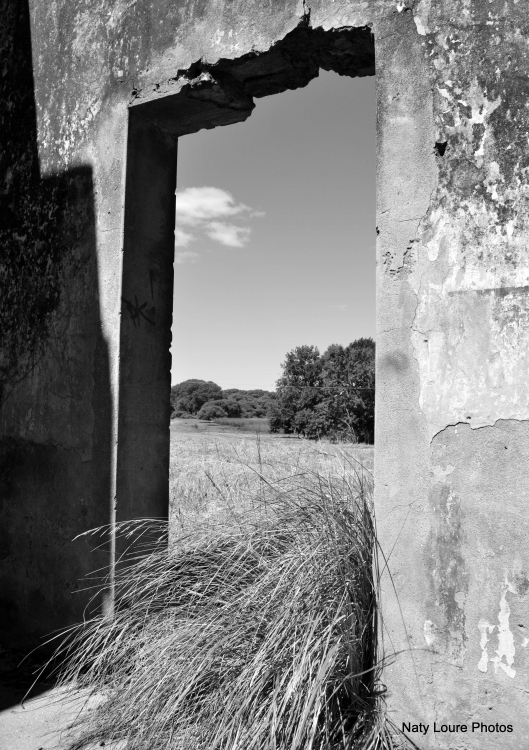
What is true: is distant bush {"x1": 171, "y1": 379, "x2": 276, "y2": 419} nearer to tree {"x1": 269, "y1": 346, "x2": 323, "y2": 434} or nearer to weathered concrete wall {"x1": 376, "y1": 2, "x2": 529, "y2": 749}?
tree {"x1": 269, "y1": 346, "x2": 323, "y2": 434}

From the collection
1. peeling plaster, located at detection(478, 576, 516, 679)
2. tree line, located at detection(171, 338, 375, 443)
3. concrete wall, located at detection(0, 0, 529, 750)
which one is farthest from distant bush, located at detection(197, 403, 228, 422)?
peeling plaster, located at detection(478, 576, 516, 679)

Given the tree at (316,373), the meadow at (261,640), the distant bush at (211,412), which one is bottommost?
the meadow at (261,640)

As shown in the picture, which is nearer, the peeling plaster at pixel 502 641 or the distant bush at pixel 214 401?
the peeling plaster at pixel 502 641

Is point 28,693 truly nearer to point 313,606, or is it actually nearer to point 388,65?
point 313,606

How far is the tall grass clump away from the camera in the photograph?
2320mm

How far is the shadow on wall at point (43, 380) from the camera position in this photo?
11.6 ft

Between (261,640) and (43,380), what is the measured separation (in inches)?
79.1

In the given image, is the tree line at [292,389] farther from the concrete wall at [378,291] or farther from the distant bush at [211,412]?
the concrete wall at [378,291]

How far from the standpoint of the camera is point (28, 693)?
3.11 meters

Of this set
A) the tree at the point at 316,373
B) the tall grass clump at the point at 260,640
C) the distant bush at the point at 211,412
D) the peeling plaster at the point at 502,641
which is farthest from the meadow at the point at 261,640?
the distant bush at the point at 211,412

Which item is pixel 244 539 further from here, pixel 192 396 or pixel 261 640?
pixel 192 396

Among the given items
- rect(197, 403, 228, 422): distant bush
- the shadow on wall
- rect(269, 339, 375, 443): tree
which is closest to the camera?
the shadow on wall

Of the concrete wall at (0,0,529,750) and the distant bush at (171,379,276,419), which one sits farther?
the distant bush at (171,379,276,419)

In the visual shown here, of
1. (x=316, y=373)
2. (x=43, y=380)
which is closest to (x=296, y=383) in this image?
(x=316, y=373)
